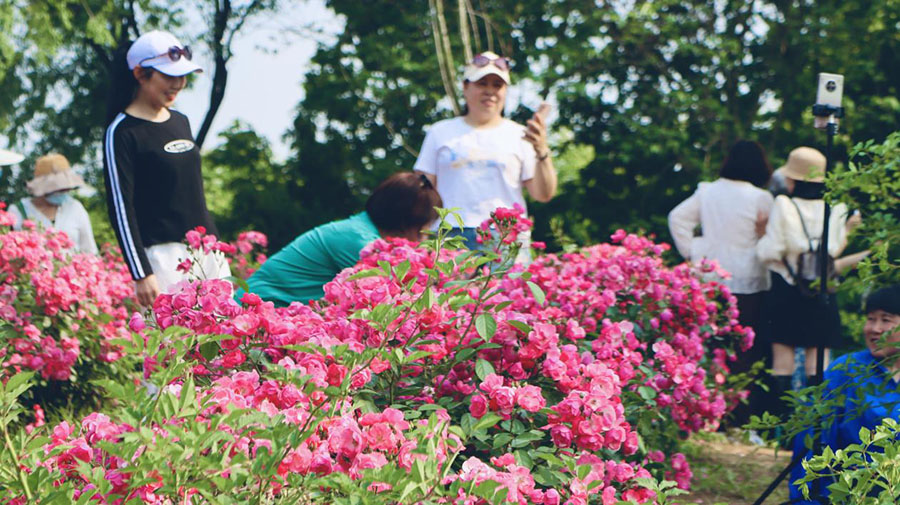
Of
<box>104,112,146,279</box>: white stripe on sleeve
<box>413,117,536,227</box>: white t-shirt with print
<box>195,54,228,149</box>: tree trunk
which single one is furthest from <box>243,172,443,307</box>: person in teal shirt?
<box>195,54,228,149</box>: tree trunk

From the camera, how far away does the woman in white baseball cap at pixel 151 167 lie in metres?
3.92

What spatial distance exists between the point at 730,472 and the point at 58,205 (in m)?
4.28

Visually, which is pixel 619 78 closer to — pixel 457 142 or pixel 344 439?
pixel 457 142

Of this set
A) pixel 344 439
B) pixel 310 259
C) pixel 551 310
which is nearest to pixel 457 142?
pixel 310 259

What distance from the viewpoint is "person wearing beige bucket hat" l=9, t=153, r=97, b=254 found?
6250 millimetres

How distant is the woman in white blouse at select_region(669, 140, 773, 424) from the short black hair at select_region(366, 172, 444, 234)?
1994 mm

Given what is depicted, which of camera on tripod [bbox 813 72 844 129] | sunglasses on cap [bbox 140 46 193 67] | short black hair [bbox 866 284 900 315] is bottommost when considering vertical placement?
short black hair [bbox 866 284 900 315]

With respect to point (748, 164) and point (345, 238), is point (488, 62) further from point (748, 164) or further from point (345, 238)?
point (748, 164)

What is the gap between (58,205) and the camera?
6.41 metres

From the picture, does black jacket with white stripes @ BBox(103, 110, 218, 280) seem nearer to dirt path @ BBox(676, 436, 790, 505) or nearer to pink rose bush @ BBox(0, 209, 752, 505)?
pink rose bush @ BBox(0, 209, 752, 505)

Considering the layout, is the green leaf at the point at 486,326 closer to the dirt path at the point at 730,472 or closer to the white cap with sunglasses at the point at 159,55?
the dirt path at the point at 730,472

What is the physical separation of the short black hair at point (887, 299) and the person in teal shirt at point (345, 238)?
1690mm

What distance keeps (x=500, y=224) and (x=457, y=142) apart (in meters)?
2.14

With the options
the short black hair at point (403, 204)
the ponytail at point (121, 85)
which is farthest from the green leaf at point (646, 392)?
the ponytail at point (121, 85)
